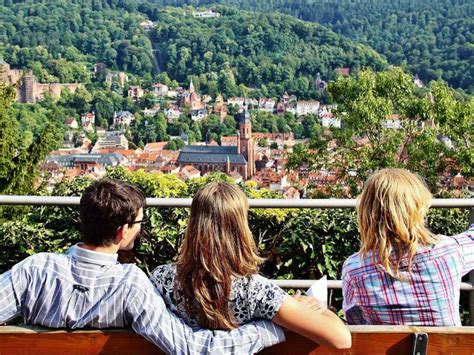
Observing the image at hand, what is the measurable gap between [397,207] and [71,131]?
8041cm

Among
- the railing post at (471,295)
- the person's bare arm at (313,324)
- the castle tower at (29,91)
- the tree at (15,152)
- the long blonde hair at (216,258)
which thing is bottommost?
the castle tower at (29,91)

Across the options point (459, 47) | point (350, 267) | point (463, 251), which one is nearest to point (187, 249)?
point (350, 267)

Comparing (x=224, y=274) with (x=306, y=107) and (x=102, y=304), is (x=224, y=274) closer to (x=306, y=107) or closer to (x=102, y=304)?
(x=102, y=304)

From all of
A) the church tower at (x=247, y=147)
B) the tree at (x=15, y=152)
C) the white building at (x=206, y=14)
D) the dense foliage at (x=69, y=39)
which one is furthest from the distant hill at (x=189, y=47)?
the tree at (x=15, y=152)

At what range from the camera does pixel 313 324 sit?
1318 millimetres

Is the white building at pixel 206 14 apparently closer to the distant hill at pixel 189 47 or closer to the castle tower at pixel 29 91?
the distant hill at pixel 189 47

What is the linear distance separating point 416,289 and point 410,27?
A: 112501 mm

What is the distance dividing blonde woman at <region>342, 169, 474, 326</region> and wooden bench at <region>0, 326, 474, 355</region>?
24 centimetres

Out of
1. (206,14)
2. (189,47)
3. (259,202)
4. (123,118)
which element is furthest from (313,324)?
(206,14)

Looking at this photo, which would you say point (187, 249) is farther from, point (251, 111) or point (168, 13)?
point (168, 13)

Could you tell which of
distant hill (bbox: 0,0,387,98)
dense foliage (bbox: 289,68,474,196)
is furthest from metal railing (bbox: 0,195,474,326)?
distant hill (bbox: 0,0,387,98)

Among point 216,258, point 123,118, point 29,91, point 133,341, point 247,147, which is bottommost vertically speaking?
point 123,118

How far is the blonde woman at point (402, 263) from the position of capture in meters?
1.56

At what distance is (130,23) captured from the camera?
375ft
